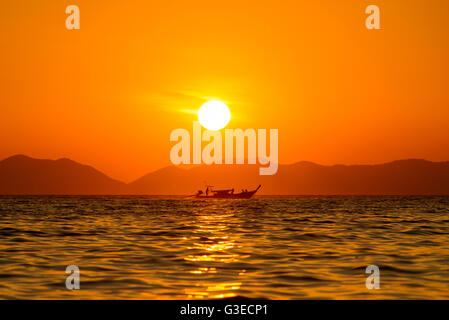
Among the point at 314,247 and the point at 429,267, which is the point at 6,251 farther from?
the point at 429,267

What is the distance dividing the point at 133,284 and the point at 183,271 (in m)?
3.09

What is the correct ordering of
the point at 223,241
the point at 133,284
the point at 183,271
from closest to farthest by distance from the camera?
the point at 133,284, the point at 183,271, the point at 223,241

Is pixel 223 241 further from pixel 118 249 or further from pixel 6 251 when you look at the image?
pixel 6 251

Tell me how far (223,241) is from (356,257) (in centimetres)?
1035

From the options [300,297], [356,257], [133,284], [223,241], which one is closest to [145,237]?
[223,241]

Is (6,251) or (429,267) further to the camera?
(6,251)

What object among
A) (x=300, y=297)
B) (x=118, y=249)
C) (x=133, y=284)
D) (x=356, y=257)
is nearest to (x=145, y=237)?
(x=118, y=249)

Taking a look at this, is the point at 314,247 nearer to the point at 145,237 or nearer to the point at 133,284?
the point at 145,237
